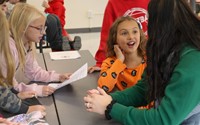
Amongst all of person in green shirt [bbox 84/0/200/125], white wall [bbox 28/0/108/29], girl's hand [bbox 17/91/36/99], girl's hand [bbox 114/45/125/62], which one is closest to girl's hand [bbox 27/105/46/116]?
girl's hand [bbox 17/91/36/99]

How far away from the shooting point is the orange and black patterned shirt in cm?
150

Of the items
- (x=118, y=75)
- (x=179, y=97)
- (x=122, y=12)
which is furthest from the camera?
(x=122, y=12)

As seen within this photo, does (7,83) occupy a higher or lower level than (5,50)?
lower

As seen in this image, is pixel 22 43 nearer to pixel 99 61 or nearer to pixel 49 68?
pixel 49 68

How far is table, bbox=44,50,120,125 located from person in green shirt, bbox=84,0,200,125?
155 mm

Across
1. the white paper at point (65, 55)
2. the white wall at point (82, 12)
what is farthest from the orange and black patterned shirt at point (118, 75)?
the white wall at point (82, 12)

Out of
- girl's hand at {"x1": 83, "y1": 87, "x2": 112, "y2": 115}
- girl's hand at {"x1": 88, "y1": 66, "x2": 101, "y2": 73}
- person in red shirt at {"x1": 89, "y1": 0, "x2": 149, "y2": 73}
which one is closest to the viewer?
girl's hand at {"x1": 83, "y1": 87, "x2": 112, "y2": 115}

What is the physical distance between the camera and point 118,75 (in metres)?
1.54

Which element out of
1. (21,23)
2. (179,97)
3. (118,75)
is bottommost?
(118,75)

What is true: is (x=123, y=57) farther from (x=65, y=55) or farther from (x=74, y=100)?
(x=65, y=55)

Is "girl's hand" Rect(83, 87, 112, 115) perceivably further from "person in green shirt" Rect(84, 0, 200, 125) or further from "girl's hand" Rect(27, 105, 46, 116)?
"girl's hand" Rect(27, 105, 46, 116)

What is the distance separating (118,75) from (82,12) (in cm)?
429

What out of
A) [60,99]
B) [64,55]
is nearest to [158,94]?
[60,99]

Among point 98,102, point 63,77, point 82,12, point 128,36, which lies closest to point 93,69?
point 63,77
